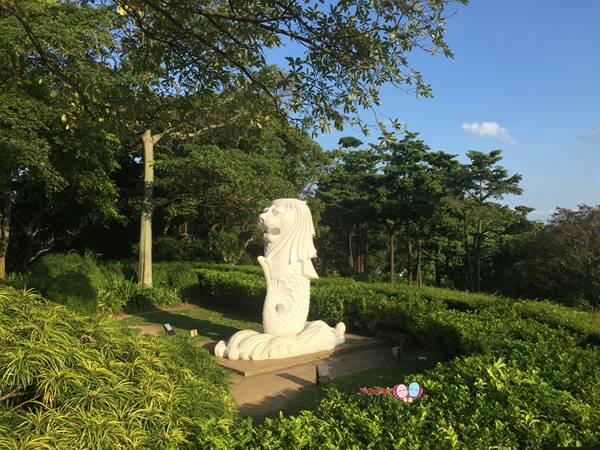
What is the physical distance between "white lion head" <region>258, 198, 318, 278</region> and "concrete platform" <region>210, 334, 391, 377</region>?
117cm

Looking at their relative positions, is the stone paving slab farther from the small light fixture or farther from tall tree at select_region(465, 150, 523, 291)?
tall tree at select_region(465, 150, 523, 291)

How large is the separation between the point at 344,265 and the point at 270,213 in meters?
21.4

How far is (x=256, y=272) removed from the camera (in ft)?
43.1

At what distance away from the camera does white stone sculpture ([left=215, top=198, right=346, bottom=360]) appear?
21.5 feet

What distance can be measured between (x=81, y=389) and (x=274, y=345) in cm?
415

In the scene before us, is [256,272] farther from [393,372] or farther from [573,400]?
[573,400]

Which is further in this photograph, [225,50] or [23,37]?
[23,37]

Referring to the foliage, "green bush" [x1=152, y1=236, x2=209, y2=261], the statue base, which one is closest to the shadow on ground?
the foliage

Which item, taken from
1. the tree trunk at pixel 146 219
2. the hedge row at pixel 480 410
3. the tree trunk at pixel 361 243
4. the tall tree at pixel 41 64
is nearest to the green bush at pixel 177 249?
the tree trunk at pixel 146 219

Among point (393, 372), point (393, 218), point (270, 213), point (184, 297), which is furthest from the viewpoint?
point (393, 218)

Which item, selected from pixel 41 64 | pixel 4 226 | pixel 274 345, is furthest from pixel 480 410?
pixel 4 226

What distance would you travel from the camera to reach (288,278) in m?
6.65

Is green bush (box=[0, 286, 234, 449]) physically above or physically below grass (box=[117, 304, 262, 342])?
above

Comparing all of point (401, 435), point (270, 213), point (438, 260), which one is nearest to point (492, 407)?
point (401, 435)
